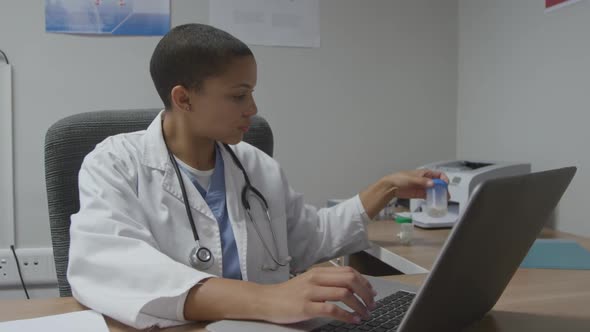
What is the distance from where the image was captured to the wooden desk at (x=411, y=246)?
117 centimetres

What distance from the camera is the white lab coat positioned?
27.8 inches

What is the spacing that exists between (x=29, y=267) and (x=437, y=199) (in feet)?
4.71

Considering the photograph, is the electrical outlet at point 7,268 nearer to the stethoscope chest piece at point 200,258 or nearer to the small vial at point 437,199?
the stethoscope chest piece at point 200,258

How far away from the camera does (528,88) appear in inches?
65.5

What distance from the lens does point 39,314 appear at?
2.44 ft

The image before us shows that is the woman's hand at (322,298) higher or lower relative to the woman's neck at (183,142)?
lower

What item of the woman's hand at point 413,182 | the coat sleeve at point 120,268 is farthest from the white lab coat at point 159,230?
the woman's hand at point 413,182

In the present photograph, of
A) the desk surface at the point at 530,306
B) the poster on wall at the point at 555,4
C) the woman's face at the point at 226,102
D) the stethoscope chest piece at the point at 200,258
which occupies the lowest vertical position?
the desk surface at the point at 530,306

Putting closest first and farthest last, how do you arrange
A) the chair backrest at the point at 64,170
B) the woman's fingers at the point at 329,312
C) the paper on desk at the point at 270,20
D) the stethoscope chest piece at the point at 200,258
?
the woman's fingers at the point at 329,312
the stethoscope chest piece at the point at 200,258
the chair backrest at the point at 64,170
the paper on desk at the point at 270,20

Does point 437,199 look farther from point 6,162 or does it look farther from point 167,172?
point 6,162

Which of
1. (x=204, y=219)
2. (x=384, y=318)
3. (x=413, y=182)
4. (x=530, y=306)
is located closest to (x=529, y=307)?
(x=530, y=306)

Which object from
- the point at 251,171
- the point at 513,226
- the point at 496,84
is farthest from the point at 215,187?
the point at 496,84

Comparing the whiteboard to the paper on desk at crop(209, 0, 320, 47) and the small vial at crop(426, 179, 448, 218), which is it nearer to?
the paper on desk at crop(209, 0, 320, 47)

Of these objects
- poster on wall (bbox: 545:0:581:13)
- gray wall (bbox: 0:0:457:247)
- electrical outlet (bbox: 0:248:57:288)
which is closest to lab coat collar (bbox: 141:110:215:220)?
gray wall (bbox: 0:0:457:247)
